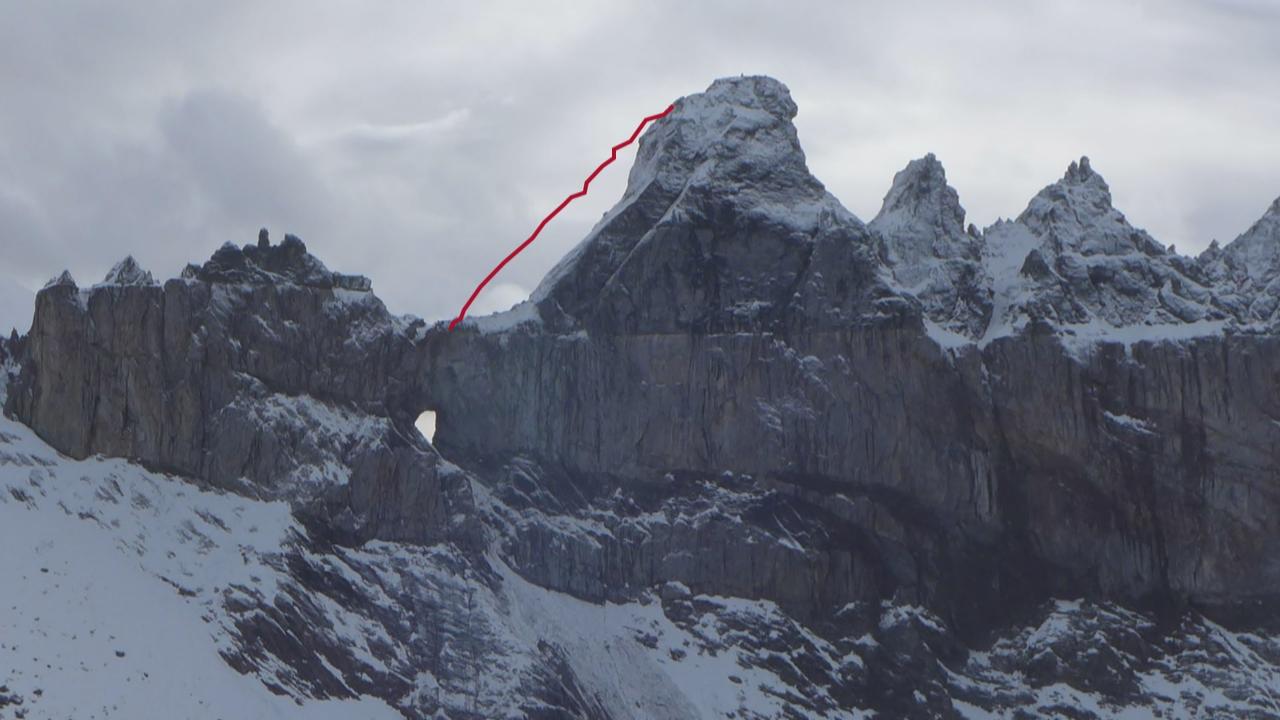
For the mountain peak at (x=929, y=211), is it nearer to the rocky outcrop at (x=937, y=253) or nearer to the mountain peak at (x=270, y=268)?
the rocky outcrop at (x=937, y=253)

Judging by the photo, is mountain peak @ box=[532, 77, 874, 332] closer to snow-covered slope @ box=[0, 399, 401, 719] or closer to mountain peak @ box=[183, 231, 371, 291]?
mountain peak @ box=[183, 231, 371, 291]

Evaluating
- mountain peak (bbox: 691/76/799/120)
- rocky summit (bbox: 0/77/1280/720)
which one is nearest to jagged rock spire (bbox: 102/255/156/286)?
rocky summit (bbox: 0/77/1280/720)

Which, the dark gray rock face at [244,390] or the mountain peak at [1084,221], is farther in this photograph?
the mountain peak at [1084,221]

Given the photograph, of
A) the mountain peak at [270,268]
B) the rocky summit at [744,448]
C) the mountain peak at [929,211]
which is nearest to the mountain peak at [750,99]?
the rocky summit at [744,448]

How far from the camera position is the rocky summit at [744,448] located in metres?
172

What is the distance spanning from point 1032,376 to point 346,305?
46.3 metres

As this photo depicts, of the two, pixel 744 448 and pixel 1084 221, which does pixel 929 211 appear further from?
pixel 744 448

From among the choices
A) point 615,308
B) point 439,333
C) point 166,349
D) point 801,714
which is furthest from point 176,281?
point 801,714

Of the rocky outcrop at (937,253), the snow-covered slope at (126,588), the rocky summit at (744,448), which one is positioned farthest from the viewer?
the rocky outcrop at (937,253)

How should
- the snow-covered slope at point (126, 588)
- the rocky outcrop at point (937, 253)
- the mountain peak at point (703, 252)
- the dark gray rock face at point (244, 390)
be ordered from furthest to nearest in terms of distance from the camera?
the rocky outcrop at point (937, 253) → the mountain peak at point (703, 252) → the dark gray rock face at point (244, 390) → the snow-covered slope at point (126, 588)

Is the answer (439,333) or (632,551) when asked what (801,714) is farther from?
(439,333)

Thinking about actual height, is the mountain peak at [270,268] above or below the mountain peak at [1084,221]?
below

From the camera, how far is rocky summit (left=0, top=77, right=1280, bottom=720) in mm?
171750

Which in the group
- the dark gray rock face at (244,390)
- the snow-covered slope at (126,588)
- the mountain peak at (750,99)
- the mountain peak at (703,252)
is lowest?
the snow-covered slope at (126,588)
